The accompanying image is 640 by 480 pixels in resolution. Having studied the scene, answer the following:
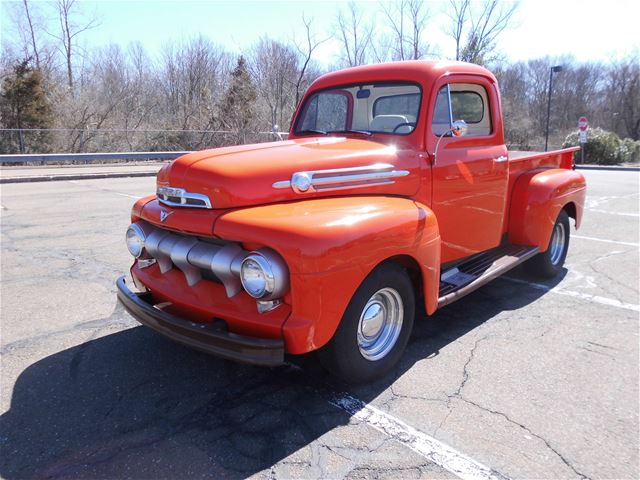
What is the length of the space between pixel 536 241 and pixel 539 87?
61.7m

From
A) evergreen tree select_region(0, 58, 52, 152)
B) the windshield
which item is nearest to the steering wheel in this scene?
the windshield

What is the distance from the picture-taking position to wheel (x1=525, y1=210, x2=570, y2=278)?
529 cm

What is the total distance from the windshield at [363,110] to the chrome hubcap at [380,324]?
1.41m

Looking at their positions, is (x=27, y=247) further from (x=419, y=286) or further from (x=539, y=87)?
(x=539, y=87)

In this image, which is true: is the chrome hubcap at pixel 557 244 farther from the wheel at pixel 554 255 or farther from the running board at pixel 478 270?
the running board at pixel 478 270

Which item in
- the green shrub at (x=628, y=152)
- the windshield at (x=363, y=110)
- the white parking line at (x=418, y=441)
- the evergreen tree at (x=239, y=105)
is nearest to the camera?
the white parking line at (x=418, y=441)

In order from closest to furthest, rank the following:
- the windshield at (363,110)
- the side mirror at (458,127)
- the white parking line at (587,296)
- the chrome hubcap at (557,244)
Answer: the side mirror at (458,127)
the windshield at (363,110)
the white parking line at (587,296)
the chrome hubcap at (557,244)

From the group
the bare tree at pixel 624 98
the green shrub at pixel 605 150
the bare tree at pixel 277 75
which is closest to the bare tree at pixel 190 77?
the bare tree at pixel 277 75

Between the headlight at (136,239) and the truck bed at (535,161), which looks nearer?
the headlight at (136,239)

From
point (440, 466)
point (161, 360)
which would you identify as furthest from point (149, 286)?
point (440, 466)

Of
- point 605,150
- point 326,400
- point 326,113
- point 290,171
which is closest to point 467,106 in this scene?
point 326,113

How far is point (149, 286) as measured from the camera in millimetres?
3291

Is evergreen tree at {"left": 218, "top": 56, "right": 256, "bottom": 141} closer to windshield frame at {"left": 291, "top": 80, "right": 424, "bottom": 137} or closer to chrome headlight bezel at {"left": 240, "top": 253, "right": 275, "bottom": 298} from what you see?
windshield frame at {"left": 291, "top": 80, "right": 424, "bottom": 137}

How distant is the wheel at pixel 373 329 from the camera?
284 cm
